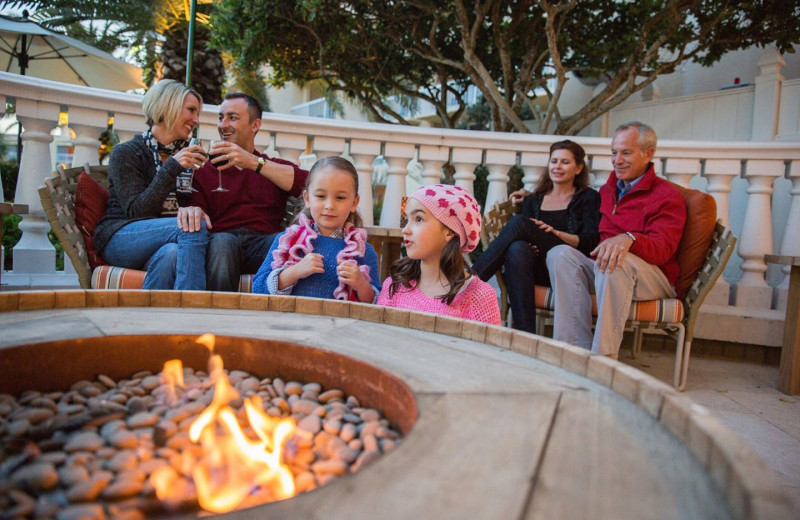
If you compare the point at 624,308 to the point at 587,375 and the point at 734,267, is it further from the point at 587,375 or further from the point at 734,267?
the point at 734,267

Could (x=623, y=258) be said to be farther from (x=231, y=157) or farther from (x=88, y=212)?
(x=88, y=212)

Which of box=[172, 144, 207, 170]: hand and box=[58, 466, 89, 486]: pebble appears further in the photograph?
box=[172, 144, 207, 170]: hand

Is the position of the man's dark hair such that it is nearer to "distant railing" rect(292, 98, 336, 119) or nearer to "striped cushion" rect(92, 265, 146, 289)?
"striped cushion" rect(92, 265, 146, 289)

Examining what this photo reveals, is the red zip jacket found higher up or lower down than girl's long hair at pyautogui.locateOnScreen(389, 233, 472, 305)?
higher up

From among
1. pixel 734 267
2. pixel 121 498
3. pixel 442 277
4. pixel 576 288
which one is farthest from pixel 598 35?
pixel 121 498

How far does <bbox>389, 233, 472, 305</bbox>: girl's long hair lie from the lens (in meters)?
2.07

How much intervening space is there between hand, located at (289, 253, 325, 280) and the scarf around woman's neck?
0.12m

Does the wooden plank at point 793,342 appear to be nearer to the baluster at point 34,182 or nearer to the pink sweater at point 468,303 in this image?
the pink sweater at point 468,303

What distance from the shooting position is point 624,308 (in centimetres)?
263

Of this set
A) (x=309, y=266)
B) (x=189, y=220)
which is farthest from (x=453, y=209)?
(x=189, y=220)

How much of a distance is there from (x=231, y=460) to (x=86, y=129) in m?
2.99

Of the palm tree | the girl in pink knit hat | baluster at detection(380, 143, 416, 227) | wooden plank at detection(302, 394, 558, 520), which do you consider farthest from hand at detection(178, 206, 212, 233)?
the palm tree

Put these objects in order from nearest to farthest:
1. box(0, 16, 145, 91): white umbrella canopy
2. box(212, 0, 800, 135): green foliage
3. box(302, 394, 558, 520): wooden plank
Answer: box(302, 394, 558, 520): wooden plank < box(212, 0, 800, 135): green foliage < box(0, 16, 145, 91): white umbrella canopy

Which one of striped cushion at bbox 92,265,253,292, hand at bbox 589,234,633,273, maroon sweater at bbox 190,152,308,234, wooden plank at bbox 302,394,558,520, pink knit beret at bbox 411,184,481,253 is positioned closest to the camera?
wooden plank at bbox 302,394,558,520
